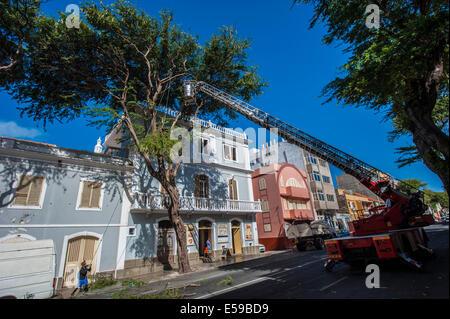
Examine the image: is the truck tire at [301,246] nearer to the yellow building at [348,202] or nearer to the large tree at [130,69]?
the large tree at [130,69]

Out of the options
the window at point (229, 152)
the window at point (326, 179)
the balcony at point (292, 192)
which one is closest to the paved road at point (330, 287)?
the window at point (229, 152)

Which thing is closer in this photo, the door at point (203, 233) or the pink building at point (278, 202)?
the door at point (203, 233)

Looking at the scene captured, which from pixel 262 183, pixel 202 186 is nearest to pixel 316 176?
pixel 262 183

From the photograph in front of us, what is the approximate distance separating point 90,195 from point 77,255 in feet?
11.9

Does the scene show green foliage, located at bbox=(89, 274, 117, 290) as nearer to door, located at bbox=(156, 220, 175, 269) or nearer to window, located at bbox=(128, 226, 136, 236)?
window, located at bbox=(128, 226, 136, 236)

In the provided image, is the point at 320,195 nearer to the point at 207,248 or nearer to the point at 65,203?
the point at 207,248

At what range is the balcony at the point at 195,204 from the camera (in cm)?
1465

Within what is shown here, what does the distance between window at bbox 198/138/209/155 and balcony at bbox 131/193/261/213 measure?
477cm

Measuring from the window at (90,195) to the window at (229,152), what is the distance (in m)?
11.8

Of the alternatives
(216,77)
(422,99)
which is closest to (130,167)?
(216,77)

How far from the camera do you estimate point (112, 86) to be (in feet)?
49.3

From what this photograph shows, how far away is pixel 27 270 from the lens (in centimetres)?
809

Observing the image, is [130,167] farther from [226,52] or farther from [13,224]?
[226,52]
